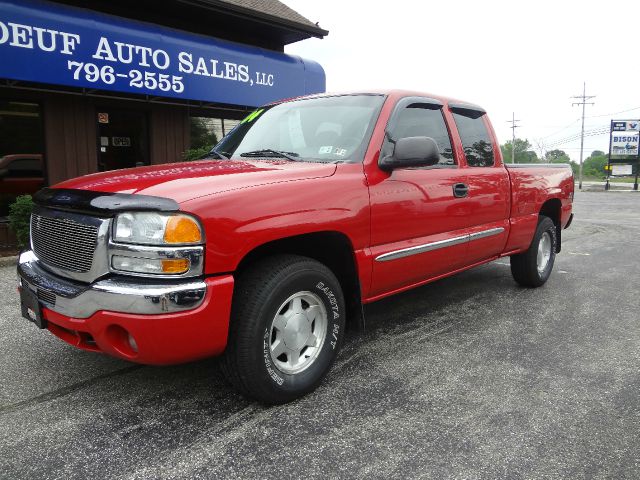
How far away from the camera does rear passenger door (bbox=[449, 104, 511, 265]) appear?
163 inches

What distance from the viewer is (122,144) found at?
9.66 m

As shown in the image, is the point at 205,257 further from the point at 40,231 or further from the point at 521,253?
the point at 521,253

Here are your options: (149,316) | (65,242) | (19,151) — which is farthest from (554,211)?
(19,151)

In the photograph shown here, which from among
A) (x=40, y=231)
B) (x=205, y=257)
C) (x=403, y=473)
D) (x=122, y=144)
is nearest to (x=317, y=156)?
(x=205, y=257)

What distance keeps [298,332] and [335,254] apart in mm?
597

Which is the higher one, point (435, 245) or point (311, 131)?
point (311, 131)

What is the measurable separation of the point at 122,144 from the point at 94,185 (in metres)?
7.67

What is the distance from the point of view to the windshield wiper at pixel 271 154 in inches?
134

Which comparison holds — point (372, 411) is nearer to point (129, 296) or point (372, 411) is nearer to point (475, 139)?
point (129, 296)

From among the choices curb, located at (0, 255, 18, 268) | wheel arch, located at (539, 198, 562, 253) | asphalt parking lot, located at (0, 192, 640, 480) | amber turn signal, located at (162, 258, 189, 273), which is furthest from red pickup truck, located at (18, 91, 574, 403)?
curb, located at (0, 255, 18, 268)

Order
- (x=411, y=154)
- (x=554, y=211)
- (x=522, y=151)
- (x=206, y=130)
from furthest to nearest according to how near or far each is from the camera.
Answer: (x=522, y=151)
(x=206, y=130)
(x=554, y=211)
(x=411, y=154)

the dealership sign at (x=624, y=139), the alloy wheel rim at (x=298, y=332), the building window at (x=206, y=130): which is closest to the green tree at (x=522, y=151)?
the dealership sign at (x=624, y=139)

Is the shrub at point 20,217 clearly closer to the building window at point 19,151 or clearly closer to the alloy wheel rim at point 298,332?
the building window at point 19,151

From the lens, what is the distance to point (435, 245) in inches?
146
